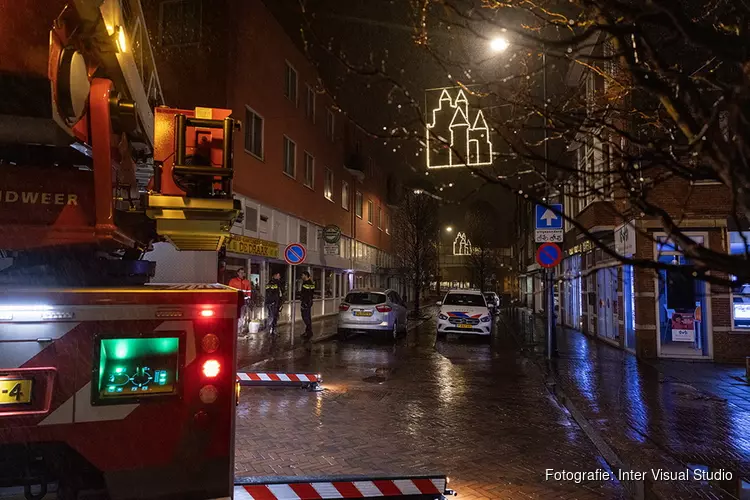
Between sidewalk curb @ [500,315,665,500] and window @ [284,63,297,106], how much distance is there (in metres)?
15.0

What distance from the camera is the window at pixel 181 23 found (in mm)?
15578

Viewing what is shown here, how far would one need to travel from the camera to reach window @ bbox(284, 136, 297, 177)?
1986 cm

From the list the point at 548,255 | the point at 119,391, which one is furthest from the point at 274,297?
the point at 119,391

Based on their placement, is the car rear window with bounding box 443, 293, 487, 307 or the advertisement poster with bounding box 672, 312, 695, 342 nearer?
the advertisement poster with bounding box 672, 312, 695, 342

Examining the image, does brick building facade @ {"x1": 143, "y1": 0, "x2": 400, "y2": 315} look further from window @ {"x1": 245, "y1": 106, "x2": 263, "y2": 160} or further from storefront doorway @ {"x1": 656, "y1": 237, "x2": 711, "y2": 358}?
storefront doorway @ {"x1": 656, "y1": 237, "x2": 711, "y2": 358}

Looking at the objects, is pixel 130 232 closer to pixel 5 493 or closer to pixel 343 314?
pixel 5 493

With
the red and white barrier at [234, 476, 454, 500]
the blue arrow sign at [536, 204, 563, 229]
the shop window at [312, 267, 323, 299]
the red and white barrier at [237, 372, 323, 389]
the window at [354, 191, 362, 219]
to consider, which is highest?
the window at [354, 191, 362, 219]

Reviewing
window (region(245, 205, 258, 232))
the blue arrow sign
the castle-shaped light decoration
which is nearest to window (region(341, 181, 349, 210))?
window (region(245, 205, 258, 232))

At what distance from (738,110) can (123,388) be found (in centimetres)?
335

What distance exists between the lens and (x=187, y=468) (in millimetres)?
2809

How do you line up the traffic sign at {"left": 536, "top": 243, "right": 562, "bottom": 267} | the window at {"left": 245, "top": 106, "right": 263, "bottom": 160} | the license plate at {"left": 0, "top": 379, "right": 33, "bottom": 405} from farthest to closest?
the window at {"left": 245, "top": 106, "right": 263, "bottom": 160} → the traffic sign at {"left": 536, "top": 243, "right": 562, "bottom": 267} → the license plate at {"left": 0, "top": 379, "right": 33, "bottom": 405}

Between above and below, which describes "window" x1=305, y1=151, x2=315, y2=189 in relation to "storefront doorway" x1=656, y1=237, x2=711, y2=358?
above

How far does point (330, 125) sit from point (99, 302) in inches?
955

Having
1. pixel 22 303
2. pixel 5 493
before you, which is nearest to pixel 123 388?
pixel 22 303
